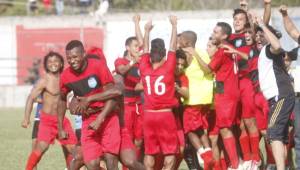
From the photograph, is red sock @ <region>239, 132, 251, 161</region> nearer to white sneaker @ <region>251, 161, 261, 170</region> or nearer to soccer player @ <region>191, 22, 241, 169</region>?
white sneaker @ <region>251, 161, 261, 170</region>

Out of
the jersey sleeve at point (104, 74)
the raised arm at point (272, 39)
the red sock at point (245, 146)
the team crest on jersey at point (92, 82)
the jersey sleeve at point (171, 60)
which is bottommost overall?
the red sock at point (245, 146)

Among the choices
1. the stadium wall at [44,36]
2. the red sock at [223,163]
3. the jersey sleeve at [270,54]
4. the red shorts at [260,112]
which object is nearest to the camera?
the jersey sleeve at [270,54]

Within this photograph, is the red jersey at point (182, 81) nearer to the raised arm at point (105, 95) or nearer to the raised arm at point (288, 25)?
the raised arm at point (105, 95)

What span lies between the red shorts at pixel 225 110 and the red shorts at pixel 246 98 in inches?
10.8

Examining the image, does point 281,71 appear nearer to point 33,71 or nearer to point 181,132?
point 181,132

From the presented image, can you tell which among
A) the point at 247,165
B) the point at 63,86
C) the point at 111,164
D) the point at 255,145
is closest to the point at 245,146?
the point at 255,145

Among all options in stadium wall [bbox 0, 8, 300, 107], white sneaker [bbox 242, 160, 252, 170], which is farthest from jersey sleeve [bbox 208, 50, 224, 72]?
stadium wall [bbox 0, 8, 300, 107]

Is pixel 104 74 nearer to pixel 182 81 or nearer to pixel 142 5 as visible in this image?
pixel 182 81

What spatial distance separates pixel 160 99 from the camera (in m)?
13.9

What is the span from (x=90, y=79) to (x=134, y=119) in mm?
2573

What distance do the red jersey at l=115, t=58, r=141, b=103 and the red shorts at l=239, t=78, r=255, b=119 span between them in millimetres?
1673

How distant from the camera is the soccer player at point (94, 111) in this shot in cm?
1294

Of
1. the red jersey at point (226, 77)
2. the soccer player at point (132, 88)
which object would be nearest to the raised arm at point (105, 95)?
the red jersey at point (226, 77)

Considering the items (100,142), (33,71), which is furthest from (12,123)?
(100,142)
